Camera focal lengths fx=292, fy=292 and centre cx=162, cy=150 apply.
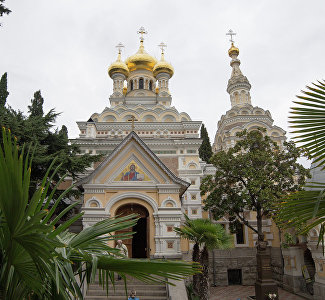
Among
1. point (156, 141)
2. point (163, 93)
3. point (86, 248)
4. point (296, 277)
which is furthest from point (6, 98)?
point (296, 277)

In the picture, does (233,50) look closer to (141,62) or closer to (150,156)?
(141,62)

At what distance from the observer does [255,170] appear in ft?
48.3

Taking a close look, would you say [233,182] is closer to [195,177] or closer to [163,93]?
[195,177]

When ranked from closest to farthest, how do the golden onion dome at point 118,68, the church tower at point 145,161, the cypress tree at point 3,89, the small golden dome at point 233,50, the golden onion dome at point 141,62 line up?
the church tower at point 145,161 < the cypress tree at point 3,89 < the golden onion dome at point 118,68 < the golden onion dome at point 141,62 < the small golden dome at point 233,50

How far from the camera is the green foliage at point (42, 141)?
12.1 meters

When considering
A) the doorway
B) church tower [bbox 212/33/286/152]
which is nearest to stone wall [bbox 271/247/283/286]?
the doorway

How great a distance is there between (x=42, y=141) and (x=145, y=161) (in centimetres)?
525

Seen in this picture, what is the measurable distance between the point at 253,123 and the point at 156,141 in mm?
12854

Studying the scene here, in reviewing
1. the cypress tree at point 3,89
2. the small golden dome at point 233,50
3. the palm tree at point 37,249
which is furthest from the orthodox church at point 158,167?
the palm tree at point 37,249

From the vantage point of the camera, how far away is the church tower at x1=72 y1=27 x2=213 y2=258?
13641mm

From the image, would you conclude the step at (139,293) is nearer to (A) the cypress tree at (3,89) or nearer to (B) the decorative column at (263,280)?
(B) the decorative column at (263,280)

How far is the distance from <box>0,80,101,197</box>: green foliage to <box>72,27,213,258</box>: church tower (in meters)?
1.08

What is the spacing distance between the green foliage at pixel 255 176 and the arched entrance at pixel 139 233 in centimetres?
346

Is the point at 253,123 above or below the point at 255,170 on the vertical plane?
above
